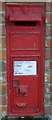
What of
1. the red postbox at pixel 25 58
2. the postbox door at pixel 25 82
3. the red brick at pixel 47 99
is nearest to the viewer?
the red postbox at pixel 25 58

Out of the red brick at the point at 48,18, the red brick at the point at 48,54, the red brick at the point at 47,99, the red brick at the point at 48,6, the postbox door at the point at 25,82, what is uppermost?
the red brick at the point at 48,6

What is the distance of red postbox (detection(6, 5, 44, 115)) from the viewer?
12.5ft

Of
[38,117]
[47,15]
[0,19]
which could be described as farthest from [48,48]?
[38,117]

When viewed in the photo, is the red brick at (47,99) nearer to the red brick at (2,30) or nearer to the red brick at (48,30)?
the red brick at (48,30)

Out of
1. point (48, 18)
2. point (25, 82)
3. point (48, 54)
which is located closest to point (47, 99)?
point (25, 82)

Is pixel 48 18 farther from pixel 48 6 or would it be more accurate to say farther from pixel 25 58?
pixel 25 58

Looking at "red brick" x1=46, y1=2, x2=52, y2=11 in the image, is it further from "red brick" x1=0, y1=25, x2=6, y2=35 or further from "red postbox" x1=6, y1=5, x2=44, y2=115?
"red brick" x1=0, y1=25, x2=6, y2=35

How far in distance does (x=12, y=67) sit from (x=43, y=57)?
20.4 inches

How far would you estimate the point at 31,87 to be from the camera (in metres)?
4.02

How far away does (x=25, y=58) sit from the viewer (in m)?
3.93

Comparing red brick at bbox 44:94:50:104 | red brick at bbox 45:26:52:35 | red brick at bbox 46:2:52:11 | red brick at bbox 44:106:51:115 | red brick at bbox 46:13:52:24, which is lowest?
red brick at bbox 44:106:51:115

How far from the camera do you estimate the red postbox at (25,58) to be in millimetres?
3820

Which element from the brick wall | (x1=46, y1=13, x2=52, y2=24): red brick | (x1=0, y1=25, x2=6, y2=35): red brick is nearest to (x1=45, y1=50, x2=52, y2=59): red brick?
the brick wall

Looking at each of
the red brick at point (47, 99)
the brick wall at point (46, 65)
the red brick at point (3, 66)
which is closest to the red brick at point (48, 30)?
the brick wall at point (46, 65)
